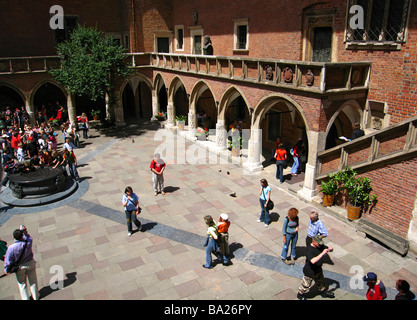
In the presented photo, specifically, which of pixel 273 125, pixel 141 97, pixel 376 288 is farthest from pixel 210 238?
pixel 141 97

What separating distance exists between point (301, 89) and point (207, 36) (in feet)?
32.5

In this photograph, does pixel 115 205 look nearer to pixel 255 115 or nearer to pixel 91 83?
pixel 255 115

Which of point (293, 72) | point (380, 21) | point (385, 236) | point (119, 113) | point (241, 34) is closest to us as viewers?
point (385, 236)

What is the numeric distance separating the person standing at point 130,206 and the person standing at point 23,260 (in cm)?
288

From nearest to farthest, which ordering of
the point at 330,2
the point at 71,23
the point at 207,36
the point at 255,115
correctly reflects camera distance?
the point at 330,2, the point at 255,115, the point at 207,36, the point at 71,23

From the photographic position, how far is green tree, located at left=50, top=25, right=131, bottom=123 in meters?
20.2

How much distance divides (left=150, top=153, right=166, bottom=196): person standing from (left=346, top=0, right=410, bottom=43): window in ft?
26.6

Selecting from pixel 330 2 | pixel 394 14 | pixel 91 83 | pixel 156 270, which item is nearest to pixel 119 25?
pixel 91 83

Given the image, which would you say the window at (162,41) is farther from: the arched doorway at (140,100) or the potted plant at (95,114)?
the potted plant at (95,114)

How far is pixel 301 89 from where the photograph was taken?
11.7 metres

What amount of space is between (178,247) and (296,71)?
23.4 ft

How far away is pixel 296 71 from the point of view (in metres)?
11.9

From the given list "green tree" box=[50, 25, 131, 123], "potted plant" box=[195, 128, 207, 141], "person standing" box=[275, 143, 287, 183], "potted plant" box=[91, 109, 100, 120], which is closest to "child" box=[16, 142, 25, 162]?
"green tree" box=[50, 25, 131, 123]

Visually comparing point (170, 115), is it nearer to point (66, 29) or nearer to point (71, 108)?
point (71, 108)
